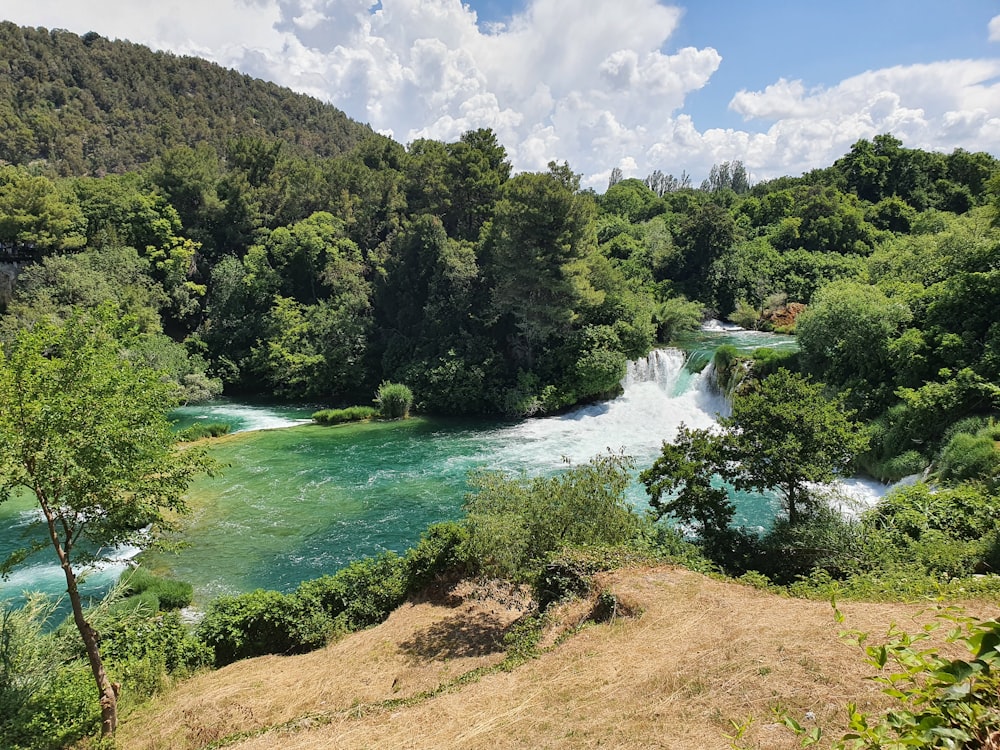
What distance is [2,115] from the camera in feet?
206

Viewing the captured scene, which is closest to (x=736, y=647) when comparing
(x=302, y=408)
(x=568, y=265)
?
(x=568, y=265)

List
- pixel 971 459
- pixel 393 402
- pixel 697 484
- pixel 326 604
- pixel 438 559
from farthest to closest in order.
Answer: pixel 393 402 → pixel 438 559 → pixel 971 459 → pixel 697 484 → pixel 326 604

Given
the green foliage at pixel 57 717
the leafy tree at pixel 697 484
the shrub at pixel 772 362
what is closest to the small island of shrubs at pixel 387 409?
the shrub at pixel 772 362

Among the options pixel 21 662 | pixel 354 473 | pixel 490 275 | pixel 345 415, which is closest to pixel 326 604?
pixel 21 662

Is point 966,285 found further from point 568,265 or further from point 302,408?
point 302,408

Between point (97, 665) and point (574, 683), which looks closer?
point (574, 683)

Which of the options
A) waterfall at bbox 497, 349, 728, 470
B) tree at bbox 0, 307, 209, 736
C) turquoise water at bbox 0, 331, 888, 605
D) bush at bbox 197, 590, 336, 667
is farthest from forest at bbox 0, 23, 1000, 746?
turquoise water at bbox 0, 331, 888, 605

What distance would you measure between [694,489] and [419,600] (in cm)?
637

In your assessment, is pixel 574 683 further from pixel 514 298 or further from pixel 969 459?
pixel 514 298

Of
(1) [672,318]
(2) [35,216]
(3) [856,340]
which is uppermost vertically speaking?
(2) [35,216]

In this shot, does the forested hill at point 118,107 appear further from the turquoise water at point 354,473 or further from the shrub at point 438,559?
the shrub at point 438,559

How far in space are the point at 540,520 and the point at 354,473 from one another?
11.5 metres

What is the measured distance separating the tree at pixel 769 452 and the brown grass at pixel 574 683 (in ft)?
8.09

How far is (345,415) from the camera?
1080 inches
